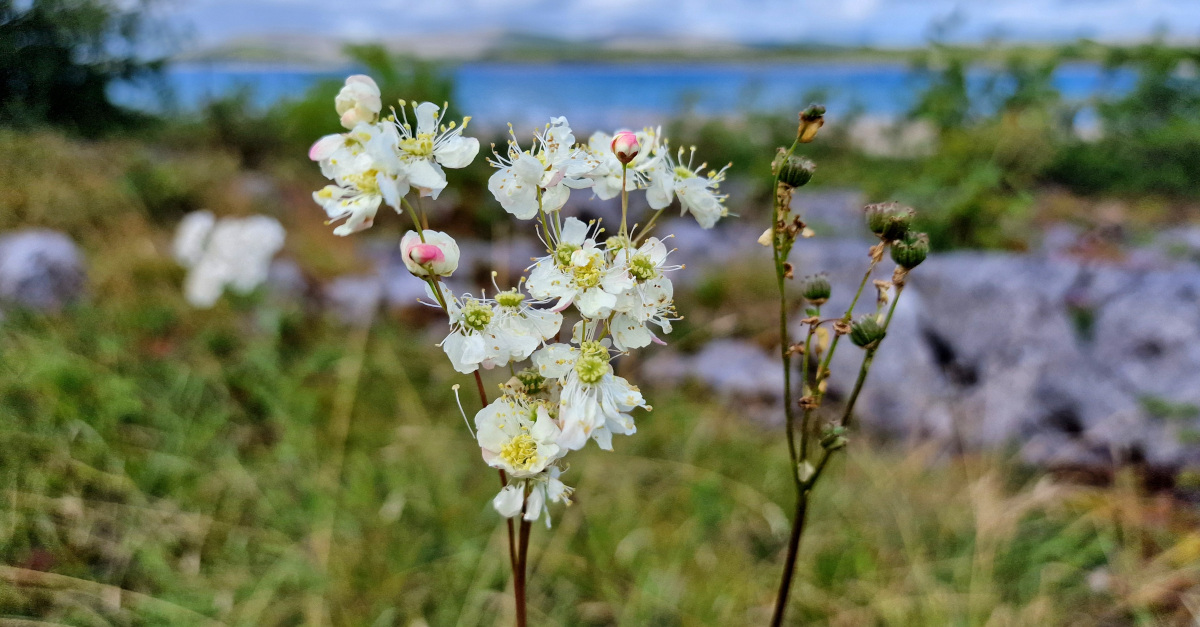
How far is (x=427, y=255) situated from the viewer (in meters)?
0.57

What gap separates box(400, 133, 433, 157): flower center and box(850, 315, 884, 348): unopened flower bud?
471 millimetres

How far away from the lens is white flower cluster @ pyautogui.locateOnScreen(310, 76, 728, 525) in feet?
1.89

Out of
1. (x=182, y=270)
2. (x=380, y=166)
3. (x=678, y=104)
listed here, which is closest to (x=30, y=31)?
(x=182, y=270)

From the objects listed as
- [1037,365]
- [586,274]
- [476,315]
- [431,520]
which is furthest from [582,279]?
[1037,365]

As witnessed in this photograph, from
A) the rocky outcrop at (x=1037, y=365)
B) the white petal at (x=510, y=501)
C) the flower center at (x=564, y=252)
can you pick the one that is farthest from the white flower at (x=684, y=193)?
the rocky outcrop at (x=1037, y=365)

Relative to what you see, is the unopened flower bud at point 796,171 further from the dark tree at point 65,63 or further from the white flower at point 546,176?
the dark tree at point 65,63

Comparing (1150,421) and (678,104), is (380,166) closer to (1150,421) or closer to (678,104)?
(1150,421)

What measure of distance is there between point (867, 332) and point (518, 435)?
37 centimetres

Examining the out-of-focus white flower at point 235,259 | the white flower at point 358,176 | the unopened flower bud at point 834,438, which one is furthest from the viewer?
the out-of-focus white flower at point 235,259

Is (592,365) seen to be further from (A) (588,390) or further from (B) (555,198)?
(B) (555,198)

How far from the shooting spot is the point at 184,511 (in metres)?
1.66

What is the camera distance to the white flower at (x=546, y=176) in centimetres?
60

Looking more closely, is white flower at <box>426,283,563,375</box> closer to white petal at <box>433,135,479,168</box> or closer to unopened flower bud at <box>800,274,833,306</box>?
white petal at <box>433,135,479,168</box>

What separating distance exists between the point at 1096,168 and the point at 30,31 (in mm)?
5448
